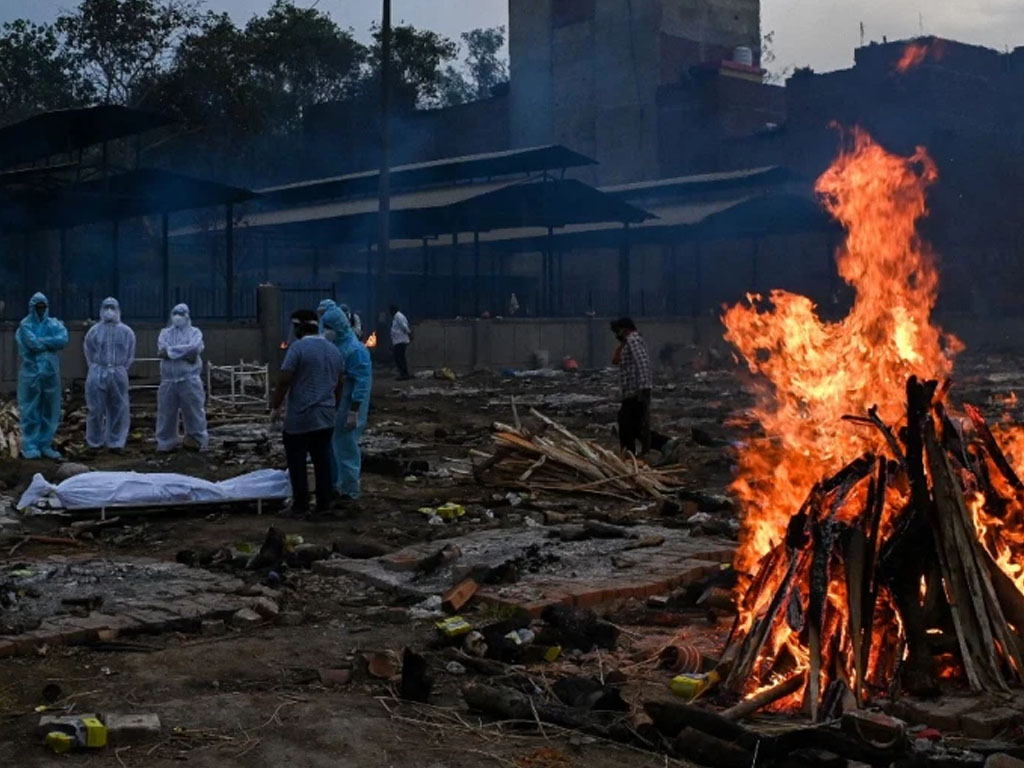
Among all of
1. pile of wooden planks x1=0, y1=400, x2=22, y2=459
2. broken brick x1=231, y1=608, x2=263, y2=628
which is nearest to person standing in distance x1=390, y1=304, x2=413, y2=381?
pile of wooden planks x1=0, y1=400, x2=22, y2=459

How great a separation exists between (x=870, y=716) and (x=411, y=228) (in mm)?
31897

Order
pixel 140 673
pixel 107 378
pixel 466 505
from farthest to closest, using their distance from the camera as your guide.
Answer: pixel 107 378 → pixel 466 505 → pixel 140 673

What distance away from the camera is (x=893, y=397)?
706 centimetres

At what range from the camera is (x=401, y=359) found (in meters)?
27.4

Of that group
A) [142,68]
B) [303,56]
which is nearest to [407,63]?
[303,56]

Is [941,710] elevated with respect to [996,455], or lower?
lower

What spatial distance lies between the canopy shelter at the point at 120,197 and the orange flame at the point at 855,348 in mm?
18871

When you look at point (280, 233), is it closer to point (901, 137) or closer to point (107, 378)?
point (901, 137)

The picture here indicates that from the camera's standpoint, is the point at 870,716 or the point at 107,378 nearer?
the point at 870,716

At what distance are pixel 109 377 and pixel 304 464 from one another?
17.7 feet

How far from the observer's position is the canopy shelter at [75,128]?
22922 millimetres

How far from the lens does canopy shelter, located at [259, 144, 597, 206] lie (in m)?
34.8

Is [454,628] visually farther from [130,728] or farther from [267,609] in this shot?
[130,728]

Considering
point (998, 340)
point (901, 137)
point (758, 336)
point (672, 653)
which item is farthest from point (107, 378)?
point (901, 137)
